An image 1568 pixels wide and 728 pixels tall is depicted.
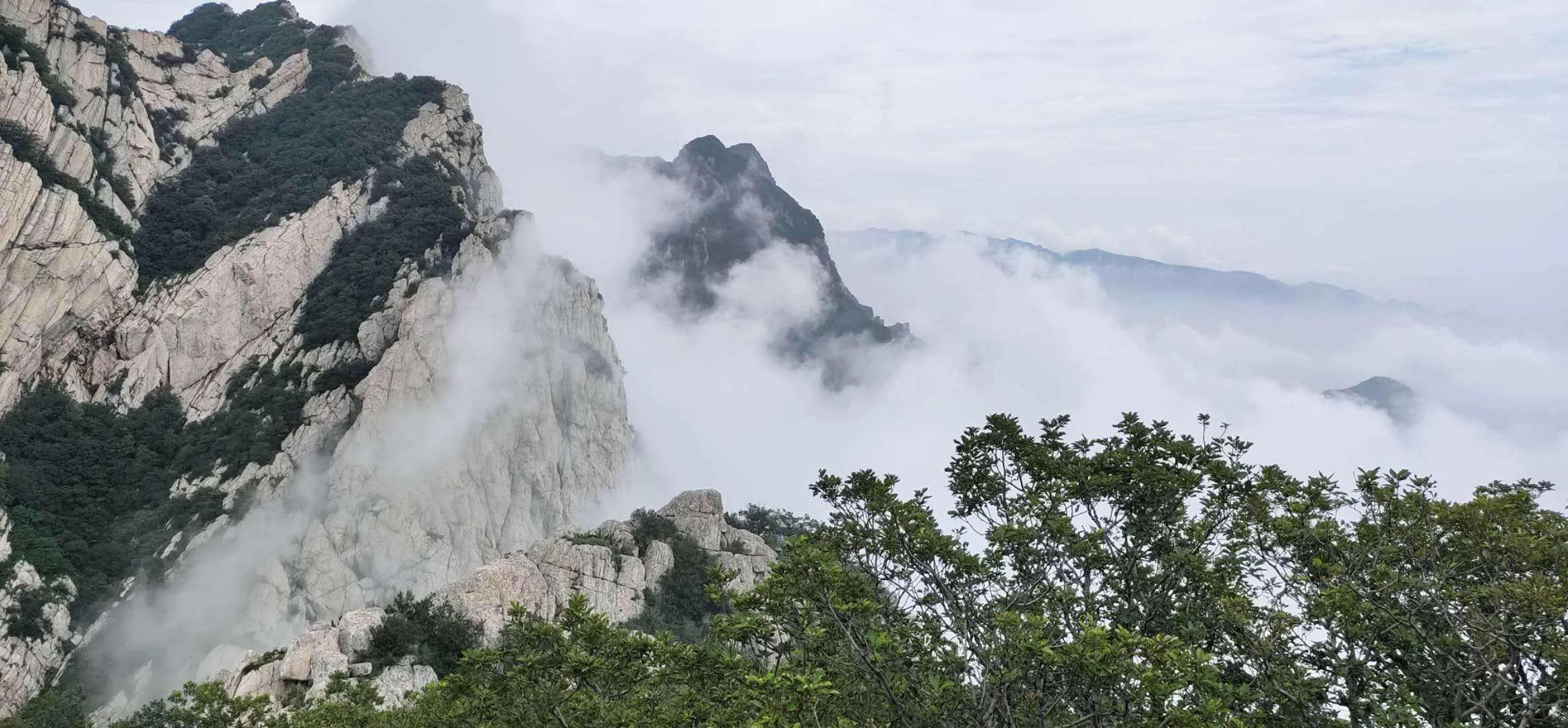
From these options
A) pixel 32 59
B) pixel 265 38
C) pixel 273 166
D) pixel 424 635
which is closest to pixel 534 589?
pixel 424 635

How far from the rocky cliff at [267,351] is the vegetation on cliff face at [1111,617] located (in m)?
55.2

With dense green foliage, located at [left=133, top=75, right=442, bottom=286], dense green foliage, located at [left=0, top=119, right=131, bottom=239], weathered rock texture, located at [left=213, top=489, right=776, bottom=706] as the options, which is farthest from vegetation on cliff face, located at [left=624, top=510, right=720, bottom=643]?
dense green foliage, located at [left=0, top=119, right=131, bottom=239]

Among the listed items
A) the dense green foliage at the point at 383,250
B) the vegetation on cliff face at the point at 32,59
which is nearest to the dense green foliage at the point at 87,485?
the dense green foliage at the point at 383,250

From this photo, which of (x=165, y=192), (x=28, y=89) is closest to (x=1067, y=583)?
(x=28, y=89)

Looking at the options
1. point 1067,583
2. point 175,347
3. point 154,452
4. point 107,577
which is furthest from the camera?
point 175,347

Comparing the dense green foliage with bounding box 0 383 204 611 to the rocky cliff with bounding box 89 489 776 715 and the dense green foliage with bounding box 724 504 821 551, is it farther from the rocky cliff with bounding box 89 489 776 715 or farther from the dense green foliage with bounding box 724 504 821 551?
the dense green foliage with bounding box 724 504 821 551

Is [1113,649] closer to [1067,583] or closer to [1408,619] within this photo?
[1067,583]

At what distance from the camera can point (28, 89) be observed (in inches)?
2810

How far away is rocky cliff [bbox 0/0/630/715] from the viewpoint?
62.2 metres

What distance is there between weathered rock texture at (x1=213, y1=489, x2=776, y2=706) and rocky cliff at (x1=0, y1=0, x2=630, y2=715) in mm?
14795

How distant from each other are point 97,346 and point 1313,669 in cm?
8910

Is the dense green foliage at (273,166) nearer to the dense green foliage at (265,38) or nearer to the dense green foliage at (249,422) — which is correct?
the dense green foliage at (265,38)

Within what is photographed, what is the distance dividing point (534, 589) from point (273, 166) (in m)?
78.0

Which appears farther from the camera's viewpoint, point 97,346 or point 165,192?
point 165,192
